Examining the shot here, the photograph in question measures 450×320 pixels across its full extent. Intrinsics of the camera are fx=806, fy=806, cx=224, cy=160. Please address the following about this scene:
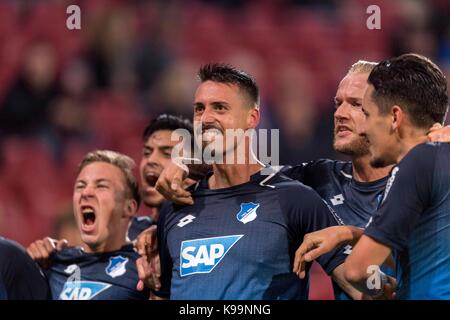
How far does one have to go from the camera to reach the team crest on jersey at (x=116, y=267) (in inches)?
134

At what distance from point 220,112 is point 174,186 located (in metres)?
0.31

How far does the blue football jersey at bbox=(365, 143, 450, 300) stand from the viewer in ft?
7.36

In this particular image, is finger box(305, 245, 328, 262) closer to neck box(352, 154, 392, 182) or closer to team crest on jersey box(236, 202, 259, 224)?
team crest on jersey box(236, 202, 259, 224)

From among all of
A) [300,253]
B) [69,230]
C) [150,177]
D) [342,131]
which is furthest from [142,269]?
[69,230]

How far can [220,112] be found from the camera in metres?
2.88

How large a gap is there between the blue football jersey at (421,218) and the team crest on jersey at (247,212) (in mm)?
570

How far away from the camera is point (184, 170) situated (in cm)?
294

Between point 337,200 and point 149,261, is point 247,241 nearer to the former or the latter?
point 149,261

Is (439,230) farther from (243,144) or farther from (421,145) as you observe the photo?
(243,144)

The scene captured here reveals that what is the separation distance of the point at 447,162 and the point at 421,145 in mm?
86

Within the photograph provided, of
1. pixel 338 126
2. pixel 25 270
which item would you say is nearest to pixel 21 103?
pixel 25 270

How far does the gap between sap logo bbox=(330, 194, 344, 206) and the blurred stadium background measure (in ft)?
9.10

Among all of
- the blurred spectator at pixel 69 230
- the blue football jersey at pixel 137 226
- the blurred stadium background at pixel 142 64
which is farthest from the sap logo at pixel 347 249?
the blurred stadium background at pixel 142 64
